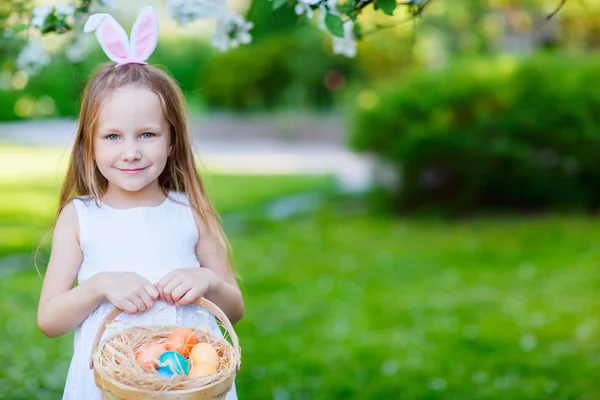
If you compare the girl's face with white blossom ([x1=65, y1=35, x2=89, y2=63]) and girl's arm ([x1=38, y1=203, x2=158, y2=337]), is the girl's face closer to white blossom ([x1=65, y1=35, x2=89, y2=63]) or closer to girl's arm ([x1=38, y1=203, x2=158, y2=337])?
girl's arm ([x1=38, y1=203, x2=158, y2=337])

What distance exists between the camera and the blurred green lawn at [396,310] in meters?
4.38

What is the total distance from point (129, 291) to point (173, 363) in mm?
245

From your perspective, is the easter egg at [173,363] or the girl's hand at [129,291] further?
the girl's hand at [129,291]

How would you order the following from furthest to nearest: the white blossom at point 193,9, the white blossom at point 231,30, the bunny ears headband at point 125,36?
the white blossom at point 231,30 < the white blossom at point 193,9 < the bunny ears headband at point 125,36

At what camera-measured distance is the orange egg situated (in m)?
1.77

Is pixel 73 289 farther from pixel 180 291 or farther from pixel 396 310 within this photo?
pixel 396 310

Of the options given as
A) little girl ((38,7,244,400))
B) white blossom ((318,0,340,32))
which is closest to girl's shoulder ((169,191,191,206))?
little girl ((38,7,244,400))

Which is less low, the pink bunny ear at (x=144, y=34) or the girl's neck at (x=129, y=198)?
the pink bunny ear at (x=144, y=34)

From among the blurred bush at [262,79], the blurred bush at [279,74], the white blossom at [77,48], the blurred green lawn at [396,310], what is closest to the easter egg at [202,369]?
the blurred green lawn at [396,310]

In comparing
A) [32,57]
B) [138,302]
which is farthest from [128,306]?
[32,57]

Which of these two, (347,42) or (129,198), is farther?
(347,42)

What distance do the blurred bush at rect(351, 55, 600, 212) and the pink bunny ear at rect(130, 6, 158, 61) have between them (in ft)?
21.2

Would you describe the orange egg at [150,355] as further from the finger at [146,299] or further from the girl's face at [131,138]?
the girl's face at [131,138]

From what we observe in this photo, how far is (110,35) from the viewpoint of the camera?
6.63 feet
